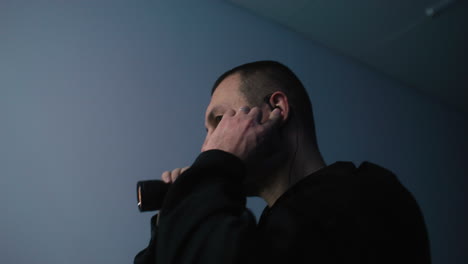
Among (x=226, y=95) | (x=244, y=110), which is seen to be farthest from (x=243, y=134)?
(x=226, y=95)

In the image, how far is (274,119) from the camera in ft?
2.70

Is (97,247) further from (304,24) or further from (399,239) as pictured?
(304,24)

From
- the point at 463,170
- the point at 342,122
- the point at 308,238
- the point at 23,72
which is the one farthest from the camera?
the point at 463,170

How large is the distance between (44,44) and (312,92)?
1.45 m

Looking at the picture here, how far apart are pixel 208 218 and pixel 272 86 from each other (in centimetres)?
52

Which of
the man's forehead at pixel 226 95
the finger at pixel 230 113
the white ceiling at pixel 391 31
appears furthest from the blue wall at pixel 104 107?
the finger at pixel 230 113

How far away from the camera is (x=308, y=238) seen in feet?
1.75

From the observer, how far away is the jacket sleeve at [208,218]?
51 centimetres

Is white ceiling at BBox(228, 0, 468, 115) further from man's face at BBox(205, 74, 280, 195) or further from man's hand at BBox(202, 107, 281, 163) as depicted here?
man's hand at BBox(202, 107, 281, 163)

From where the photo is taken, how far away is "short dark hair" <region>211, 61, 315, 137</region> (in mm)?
923

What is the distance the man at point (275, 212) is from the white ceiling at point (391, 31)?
1.47 metres

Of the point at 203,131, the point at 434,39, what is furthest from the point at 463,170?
the point at 203,131

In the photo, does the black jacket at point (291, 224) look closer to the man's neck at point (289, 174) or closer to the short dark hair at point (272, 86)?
the man's neck at point (289, 174)

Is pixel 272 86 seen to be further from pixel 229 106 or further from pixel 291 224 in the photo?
pixel 291 224
